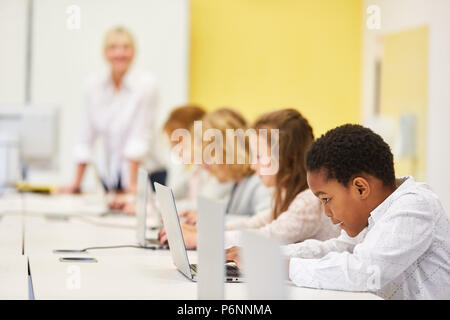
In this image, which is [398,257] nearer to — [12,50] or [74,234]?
[74,234]

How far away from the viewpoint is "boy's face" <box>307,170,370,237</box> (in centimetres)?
156

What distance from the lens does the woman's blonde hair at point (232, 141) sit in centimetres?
291

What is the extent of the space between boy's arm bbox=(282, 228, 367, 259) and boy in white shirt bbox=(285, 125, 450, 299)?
23 centimetres

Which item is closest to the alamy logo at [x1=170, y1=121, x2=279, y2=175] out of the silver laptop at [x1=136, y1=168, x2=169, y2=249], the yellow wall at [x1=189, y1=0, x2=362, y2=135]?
the silver laptop at [x1=136, y1=168, x2=169, y2=249]

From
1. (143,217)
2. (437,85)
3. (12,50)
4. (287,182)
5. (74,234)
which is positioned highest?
(12,50)

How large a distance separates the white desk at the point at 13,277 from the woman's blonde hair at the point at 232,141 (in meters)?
1.17

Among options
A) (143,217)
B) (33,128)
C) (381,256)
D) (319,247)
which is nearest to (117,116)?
(33,128)

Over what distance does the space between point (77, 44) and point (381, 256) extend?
4.31m

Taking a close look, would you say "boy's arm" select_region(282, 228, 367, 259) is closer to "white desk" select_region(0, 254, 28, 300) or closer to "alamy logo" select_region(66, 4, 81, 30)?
"white desk" select_region(0, 254, 28, 300)

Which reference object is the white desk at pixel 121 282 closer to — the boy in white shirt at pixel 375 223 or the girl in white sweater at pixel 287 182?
the boy in white shirt at pixel 375 223

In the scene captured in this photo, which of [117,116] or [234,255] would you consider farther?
[117,116]

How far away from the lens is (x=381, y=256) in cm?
143

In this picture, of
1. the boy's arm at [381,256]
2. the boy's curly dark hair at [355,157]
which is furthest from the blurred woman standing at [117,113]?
the boy's arm at [381,256]
